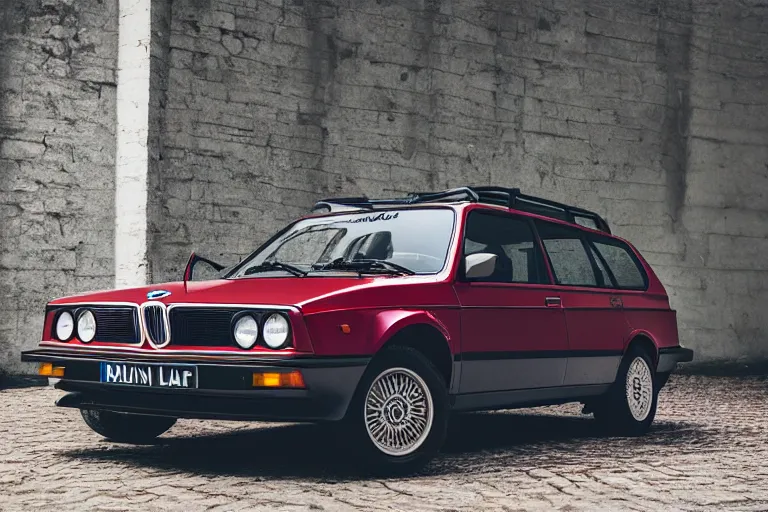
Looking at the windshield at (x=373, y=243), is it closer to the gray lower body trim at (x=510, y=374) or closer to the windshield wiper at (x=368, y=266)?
the windshield wiper at (x=368, y=266)

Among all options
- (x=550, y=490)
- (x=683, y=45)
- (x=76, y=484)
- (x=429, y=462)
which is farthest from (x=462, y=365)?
(x=683, y=45)

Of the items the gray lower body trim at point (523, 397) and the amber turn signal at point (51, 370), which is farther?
the gray lower body trim at point (523, 397)

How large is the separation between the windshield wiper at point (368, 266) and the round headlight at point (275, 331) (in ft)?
2.78

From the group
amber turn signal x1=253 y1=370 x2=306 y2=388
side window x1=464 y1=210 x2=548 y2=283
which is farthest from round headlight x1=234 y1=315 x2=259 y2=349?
side window x1=464 y1=210 x2=548 y2=283

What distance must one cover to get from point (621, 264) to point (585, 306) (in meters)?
1.00

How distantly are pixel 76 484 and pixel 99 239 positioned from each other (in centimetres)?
571

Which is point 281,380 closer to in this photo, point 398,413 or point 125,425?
point 398,413

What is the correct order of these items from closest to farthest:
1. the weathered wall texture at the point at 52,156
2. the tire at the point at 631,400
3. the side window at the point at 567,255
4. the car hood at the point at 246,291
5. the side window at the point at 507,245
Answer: the car hood at the point at 246,291
the side window at the point at 507,245
the side window at the point at 567,255
the tire at the point at 631,400
the weathered wall texture at the point at 52,156

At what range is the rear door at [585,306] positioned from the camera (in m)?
6.99

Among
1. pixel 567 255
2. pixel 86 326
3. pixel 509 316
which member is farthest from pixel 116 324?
pixel 567 255

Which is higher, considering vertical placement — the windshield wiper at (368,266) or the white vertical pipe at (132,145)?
the white vertical pipe at (132,145)

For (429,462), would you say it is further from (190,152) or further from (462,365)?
(190,152)

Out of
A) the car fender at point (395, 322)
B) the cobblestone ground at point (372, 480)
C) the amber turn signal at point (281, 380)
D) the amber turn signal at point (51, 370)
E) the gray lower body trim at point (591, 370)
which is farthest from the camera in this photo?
the gray lower body trim at point (591, 370)

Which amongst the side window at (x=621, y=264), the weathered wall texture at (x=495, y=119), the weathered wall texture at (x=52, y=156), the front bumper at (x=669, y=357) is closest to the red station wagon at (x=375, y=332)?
the side window at (x=621, y=264)
